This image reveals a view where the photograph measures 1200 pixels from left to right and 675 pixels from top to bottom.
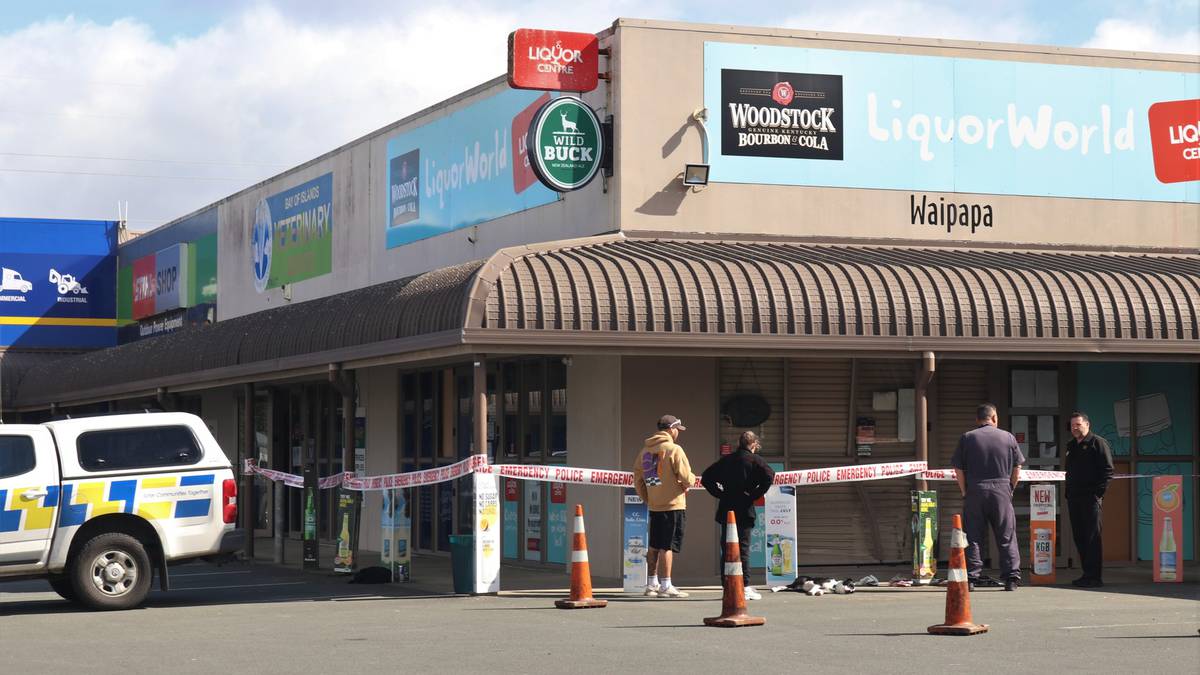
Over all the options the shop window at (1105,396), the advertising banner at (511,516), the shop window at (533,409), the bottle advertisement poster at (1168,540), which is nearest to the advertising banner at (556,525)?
the shop window at (533,409)

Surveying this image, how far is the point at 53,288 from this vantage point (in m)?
40.8

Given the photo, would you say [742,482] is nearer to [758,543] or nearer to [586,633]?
[758,543]

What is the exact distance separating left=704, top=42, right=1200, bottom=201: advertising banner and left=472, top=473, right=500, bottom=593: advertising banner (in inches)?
205

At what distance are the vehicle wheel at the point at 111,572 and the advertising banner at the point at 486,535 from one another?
331 cm

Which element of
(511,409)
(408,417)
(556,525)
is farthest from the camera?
(408,417)

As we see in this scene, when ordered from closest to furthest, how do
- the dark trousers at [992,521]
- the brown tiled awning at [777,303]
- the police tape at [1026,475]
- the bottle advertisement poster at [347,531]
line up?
the dark trousers at [992,521]
the brown tiled awning at [777,303]
the police tape at [1026,475]
the bottle advertisement poster at [347,531]

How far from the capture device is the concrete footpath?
11.4 meters

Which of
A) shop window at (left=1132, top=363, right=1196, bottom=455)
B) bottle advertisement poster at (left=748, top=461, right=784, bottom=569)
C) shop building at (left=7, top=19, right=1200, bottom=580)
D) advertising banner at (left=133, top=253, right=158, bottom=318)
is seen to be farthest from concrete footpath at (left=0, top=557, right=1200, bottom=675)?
advertising banner at (left=133, top=253, right=158, bottom=318)

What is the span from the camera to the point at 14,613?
16219mm

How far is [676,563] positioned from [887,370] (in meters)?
3.50

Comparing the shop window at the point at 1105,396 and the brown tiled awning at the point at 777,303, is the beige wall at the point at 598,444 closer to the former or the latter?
the brown tiled awning at the point at 777,303

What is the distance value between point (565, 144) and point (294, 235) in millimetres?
11593

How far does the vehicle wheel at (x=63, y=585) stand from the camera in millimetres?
16438

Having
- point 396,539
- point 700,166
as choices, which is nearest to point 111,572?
point 396,539
